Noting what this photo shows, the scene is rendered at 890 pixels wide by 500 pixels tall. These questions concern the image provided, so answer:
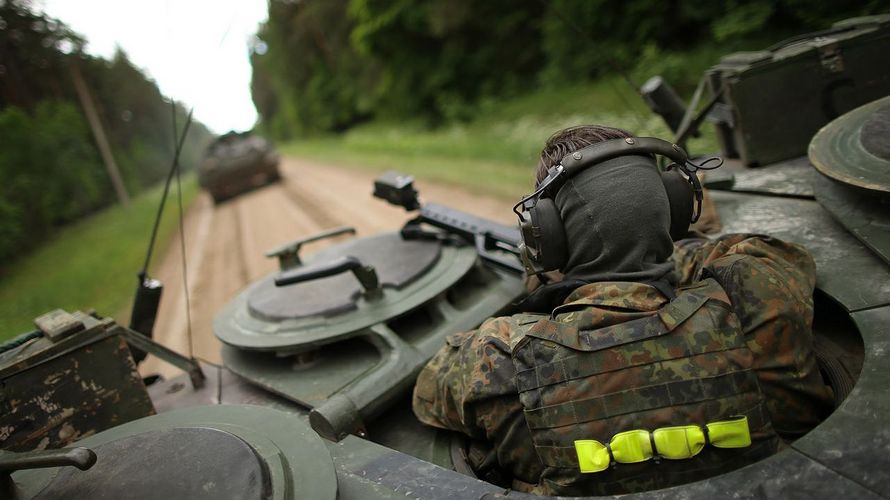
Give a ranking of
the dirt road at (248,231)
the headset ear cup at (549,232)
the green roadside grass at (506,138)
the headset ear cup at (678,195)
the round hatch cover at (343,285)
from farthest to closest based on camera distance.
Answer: the green roadside grass at (506,138), the dirt road at (248,231), the round hatch cover at (343,285), the headset ear cup at (678,195), the headset ear cup at (549,232)

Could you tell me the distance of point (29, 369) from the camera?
1.81 meters

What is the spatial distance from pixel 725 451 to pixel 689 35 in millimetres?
11559

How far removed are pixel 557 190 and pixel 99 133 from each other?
4.44 m

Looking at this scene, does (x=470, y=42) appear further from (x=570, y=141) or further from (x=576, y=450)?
(x=576, y=450)

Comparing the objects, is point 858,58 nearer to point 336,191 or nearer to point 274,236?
point 274,236

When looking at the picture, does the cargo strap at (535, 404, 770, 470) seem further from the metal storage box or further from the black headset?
the metal storage box

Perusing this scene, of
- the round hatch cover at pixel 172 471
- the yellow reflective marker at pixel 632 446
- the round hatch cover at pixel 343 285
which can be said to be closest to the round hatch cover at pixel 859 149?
the yellow reflective marker at pixel 632 446

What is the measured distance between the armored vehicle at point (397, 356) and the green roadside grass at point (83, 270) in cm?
90

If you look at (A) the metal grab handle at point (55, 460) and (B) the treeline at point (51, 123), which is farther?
(B) the treeline at point (51, 123)

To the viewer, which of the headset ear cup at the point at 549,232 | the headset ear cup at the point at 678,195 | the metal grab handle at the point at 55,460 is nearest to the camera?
the metal grab handle at the point at 55,460

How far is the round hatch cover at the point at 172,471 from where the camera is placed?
1242mm

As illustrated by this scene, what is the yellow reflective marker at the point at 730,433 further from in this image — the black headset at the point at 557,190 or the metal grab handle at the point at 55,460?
the metal grab handle at the point at 55,460

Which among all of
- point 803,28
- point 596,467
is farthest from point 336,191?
point 596,467

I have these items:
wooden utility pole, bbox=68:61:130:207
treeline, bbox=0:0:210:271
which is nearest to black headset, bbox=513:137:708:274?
treeline, bbox=0:0:210:271
